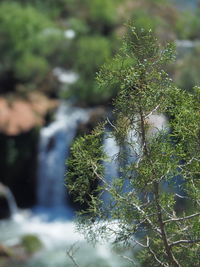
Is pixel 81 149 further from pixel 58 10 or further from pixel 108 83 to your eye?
pixel 58 10

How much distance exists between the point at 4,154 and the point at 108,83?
1599cm

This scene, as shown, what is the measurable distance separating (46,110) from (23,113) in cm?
94

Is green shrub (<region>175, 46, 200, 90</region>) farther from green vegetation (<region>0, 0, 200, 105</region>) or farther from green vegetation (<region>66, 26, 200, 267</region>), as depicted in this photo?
green vegetation (<region>66, 26, 200, 267</region>)

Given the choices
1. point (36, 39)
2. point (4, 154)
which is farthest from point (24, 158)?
point (36, 39)

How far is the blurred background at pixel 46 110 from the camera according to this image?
56.8ft

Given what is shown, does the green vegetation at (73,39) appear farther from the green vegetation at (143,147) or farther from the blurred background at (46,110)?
the green vegetation at (143,147)

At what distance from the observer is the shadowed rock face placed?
66.9 feet

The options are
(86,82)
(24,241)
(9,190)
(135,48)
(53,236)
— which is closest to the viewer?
(135,48)

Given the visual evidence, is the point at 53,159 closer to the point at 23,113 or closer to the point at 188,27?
the point at 23,113

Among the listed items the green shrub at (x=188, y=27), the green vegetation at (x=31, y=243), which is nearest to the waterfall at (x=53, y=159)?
the green vegetation at (x=31, y=243)

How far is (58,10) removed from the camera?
97.9 feet

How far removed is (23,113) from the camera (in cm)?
2105

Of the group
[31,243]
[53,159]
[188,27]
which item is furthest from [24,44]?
[31,243]

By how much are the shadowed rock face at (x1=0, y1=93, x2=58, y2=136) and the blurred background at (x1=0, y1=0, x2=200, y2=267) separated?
3cm
